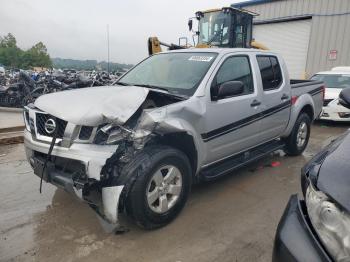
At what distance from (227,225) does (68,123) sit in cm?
185

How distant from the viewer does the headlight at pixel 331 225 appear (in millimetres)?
1436

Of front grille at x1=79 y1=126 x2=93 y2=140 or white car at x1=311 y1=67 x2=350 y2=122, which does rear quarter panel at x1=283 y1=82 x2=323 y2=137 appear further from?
front grille at x1=79 y1=126 x2=93 y2=140

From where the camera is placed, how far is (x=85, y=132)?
9.80 feet

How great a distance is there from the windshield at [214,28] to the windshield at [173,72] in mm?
7194

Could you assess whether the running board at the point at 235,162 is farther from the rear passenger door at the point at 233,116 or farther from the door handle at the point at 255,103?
the door handle at the point at 255,103

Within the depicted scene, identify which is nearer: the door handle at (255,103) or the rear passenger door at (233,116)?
the rear passenger door at (233,116)

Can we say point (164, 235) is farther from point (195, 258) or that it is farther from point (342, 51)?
point (342, 51)

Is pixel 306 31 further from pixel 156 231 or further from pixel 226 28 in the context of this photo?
pixel 156 231

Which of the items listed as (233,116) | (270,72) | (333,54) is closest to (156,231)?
(233,116)

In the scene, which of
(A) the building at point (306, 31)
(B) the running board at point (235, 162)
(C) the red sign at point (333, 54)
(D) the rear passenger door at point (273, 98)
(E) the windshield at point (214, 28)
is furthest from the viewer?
(C) the red sign at point (333, 54)

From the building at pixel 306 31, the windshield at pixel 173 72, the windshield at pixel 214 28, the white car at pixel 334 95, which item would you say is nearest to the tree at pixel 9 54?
the building at pixel 306 31

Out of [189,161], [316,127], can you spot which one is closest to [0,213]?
[189,161]

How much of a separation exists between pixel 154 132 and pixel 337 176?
178cm

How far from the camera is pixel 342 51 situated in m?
15.7
